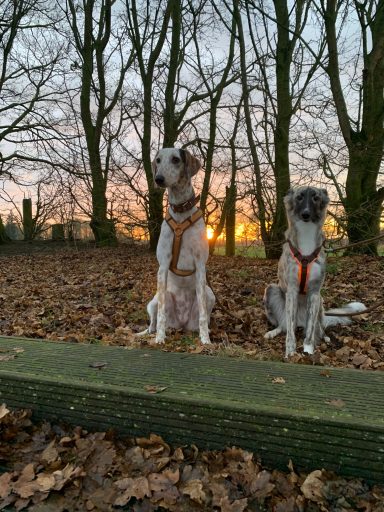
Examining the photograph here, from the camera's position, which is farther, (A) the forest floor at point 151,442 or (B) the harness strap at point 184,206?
(B) the harness strap at point 184,206

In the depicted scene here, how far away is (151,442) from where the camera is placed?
2531 millimetres

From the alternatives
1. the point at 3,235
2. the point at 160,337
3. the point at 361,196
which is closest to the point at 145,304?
the point at 160,337

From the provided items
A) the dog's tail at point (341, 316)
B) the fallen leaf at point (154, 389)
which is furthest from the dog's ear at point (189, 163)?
the fallen leaf at point (154, 389)

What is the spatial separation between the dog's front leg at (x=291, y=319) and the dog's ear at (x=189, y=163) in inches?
66.4

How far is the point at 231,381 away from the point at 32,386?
1286 mm

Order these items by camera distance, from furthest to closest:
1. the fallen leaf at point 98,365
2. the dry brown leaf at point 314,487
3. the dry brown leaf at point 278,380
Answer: the fallen leaf at point 98,365 < the dry brown leaf at point 278,380 < the dry brown leaf at point 314,487

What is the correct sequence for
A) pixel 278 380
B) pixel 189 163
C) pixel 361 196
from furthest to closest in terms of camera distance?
pixel 361 196 < pixel 189 163 < pixel 278 380

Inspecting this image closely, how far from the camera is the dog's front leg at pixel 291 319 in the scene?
4.81 metres

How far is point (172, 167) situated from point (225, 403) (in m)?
3.05

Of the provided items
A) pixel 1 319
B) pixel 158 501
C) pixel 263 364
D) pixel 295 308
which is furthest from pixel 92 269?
pixel 158 501

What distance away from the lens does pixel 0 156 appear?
20156 mm

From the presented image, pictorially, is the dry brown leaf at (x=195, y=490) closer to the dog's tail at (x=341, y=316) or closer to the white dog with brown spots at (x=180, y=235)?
the white dog with brown spots at (x=180, y=235)

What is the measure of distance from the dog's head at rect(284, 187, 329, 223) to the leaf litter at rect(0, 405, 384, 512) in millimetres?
2951

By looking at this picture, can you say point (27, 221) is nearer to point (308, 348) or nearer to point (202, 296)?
point (202, 296)
